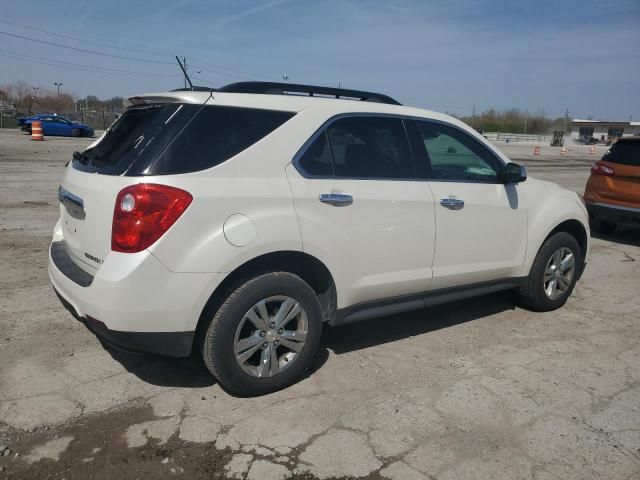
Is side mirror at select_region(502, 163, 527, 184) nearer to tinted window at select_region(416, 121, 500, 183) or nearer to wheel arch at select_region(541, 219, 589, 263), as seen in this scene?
tinted window at select_region(416, 121, 500, 183)

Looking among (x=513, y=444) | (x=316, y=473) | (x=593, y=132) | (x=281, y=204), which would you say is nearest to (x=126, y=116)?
(x=281, y=204)

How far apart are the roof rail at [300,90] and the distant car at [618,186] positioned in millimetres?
5492

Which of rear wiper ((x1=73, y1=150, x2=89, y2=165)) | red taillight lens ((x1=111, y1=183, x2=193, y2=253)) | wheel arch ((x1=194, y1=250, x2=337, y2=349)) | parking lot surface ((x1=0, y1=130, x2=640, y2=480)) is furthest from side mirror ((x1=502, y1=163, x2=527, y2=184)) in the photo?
rear wiper ((x1=73, y1=150, x2=89, y2=165))

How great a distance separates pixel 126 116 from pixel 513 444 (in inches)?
123

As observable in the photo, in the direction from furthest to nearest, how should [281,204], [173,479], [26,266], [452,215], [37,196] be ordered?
[37,196], [26,266], [452,215], [281,204], [173,479]

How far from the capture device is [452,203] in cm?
405

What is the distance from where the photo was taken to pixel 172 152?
9.80 feet

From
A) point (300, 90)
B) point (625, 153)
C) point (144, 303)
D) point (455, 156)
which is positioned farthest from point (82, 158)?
point (625, 153)

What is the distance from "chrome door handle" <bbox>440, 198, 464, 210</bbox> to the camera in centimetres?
400

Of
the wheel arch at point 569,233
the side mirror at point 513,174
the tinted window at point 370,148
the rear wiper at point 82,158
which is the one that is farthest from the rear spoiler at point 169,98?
the wheel arch at point 569,233

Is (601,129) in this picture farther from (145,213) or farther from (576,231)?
(145,213)

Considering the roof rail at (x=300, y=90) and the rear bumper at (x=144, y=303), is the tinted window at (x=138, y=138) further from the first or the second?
the rear bumper at (x=144, y=303)

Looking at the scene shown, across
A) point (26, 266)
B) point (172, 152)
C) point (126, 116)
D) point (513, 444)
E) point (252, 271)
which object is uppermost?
point (126, 116)

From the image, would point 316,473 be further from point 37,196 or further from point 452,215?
point 37,196
